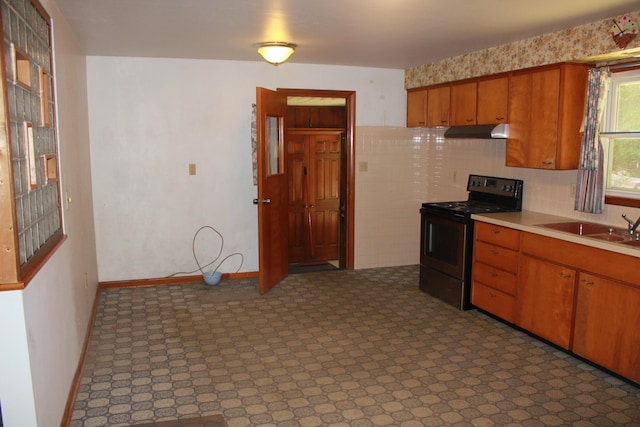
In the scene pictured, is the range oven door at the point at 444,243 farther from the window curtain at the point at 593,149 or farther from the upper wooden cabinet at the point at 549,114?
the window curtain at the point at 593,149

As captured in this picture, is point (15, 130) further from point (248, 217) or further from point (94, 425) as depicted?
point (248, 217)

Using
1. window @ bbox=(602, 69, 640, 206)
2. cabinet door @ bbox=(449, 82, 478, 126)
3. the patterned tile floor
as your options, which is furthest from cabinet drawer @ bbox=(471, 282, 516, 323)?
cabinet door @ bbox=(449, 82, 478, 126)

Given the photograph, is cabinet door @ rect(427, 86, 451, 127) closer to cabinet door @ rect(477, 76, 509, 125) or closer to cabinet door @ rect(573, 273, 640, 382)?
cabinet door @ rect(477, 76, 509, 125)

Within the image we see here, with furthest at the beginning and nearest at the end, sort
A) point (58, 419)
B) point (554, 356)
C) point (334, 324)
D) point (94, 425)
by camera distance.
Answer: point (334, 324) < point (554, 356) < point (94, 425) < point (58, 419)

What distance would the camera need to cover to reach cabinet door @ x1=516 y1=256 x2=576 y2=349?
3549mm

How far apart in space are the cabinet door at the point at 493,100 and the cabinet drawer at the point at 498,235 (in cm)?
96

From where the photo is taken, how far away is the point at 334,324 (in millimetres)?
4227

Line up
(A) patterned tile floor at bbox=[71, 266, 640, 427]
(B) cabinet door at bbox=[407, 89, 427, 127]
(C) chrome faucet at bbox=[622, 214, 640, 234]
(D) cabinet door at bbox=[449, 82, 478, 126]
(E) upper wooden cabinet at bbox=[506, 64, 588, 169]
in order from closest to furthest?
(A) patterned tile floor at bbox=[71, 266, 640, 427] → (C) chrome faucet at bbox=[622, 214, 640, 234] → (E) upper wooden cabinet at bbox=[506, 64, 588, 169] → (D) cabinet door at bbox=[449, 82, 478, 126] → (B) cabinet door at bbox=[407, 89, 427, 127]

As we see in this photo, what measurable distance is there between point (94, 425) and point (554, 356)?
3.02 m

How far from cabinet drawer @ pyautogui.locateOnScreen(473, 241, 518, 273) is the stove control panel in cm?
70

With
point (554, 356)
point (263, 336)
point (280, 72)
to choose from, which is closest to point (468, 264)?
point (554, 356)

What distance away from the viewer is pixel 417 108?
19.0ft

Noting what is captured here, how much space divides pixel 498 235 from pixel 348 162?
2205mm

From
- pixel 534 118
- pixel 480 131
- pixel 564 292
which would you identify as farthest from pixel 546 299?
pixel 480 131
